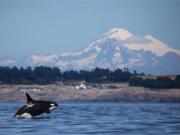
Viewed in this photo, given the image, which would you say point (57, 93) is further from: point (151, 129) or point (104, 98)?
point (151, 129)

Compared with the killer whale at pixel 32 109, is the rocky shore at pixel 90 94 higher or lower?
higher

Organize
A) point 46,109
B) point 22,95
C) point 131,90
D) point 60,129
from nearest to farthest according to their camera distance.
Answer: point 60,129 < point 46,109 < point 22,95 < point 131,90

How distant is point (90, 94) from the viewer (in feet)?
626

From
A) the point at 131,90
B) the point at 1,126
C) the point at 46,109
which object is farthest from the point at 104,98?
the point at 1,126

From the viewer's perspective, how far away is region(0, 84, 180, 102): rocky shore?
183 m

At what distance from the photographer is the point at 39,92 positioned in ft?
613

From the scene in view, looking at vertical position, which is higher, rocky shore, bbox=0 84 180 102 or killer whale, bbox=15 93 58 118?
rocky shore, bbox=0 84 180 102

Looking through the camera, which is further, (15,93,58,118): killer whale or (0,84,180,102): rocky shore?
(0,84,180,102): rocky shore

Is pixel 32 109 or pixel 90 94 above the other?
pixel 90 94

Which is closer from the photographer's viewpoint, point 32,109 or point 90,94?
point 32,109

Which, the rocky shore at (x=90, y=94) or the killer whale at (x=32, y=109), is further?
the rocky shore at (x=90, y=94)

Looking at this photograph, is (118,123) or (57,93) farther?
(57,93)

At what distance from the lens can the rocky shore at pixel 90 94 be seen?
18275 cm

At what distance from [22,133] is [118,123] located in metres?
9.59
